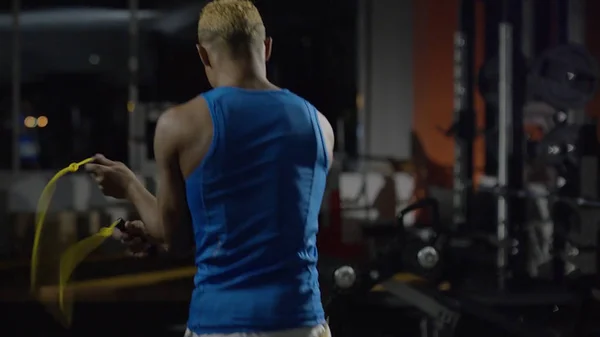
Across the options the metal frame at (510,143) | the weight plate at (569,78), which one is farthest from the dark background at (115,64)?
the weight plate at (569,78)

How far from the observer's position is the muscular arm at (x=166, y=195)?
4.00 ft

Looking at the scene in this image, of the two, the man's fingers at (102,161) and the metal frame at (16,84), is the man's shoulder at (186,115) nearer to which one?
the man's fingers at (102,161)

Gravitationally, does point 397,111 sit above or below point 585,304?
above

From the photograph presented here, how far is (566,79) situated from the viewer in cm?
418

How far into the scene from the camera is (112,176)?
135 cm

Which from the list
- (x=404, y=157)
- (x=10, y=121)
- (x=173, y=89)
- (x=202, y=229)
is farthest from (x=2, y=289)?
(x=202, y=229)

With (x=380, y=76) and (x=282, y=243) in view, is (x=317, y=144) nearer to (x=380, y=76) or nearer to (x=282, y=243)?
(x=282, y=243)

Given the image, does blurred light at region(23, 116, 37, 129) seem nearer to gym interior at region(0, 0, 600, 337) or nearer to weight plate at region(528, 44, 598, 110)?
gym interior at region(0, 0, 600, 337)

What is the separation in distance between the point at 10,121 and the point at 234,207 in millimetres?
5225

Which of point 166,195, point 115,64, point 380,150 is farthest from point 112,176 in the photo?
point 115,64

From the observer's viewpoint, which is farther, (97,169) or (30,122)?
(30,122)

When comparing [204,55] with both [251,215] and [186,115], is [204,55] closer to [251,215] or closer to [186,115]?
[186,115]

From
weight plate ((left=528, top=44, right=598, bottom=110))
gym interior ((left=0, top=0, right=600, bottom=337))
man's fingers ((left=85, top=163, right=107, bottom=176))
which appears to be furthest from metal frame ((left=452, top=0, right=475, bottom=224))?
man's fingers ((left=85, top=163, right=107, bottom=176))

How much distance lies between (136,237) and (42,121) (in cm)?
525
